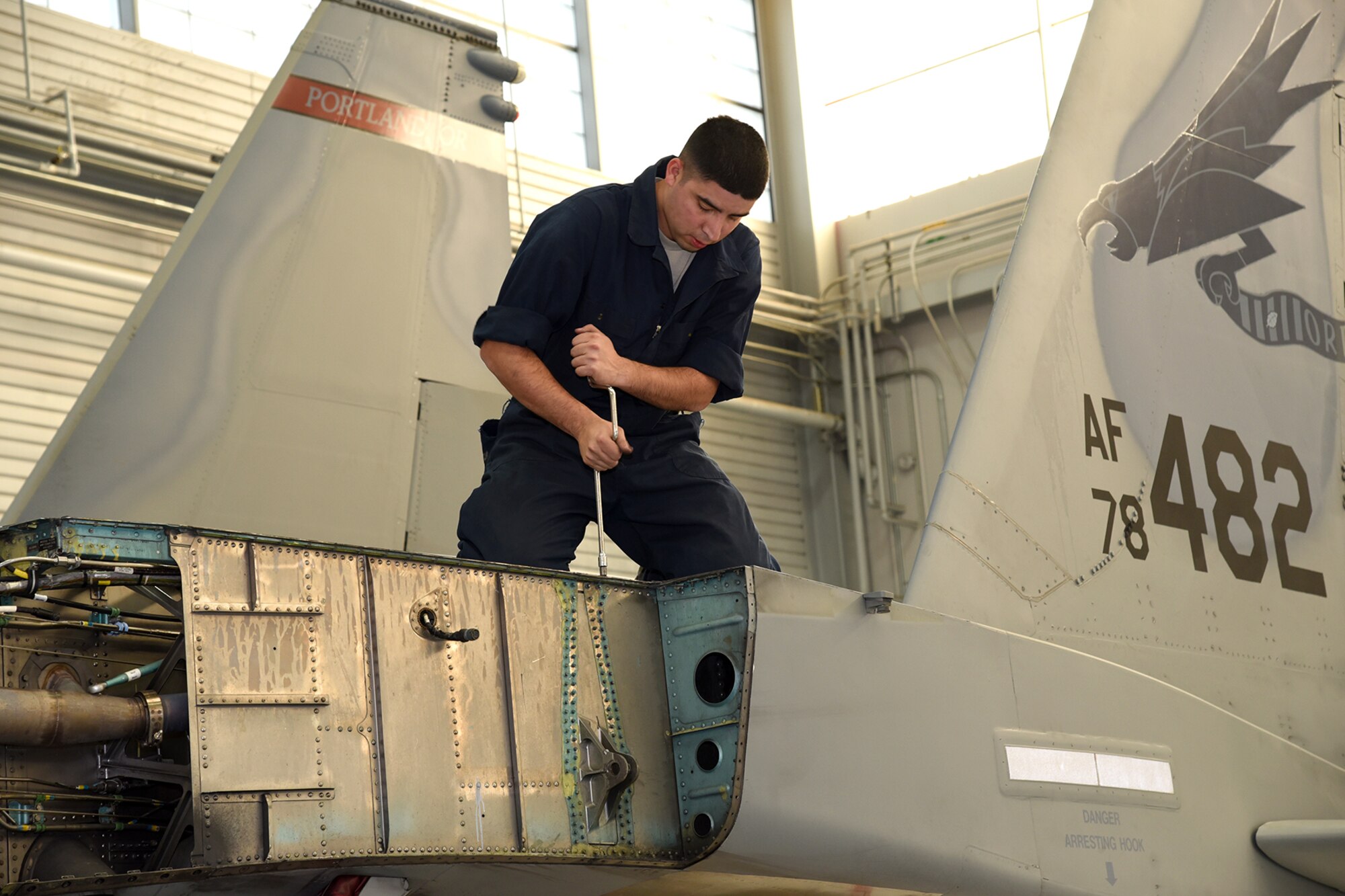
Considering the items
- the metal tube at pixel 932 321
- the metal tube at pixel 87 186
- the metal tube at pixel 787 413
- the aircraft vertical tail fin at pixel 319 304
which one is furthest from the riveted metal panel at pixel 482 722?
the metal tube at pixel 932 321

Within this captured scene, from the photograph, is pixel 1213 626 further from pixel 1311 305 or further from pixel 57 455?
pixel 57 455

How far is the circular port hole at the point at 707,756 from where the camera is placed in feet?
9.42

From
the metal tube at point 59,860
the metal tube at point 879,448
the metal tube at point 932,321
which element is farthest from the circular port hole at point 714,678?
the metal tube at point 879,448

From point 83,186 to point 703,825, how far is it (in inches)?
→ 299

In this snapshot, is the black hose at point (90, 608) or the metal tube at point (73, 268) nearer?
the black hose at point (90, 608)

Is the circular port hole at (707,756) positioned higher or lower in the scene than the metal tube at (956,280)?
lower

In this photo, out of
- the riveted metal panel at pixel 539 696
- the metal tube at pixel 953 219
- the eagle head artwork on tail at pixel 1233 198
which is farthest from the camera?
the metal tube at pixel 953 219

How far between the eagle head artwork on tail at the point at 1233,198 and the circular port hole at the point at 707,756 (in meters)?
1.87

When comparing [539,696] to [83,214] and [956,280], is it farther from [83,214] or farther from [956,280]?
[956,280]

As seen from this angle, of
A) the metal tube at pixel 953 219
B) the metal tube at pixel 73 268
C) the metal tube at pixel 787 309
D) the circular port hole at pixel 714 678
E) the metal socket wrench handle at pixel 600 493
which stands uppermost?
the metal tube at pixel 953 219

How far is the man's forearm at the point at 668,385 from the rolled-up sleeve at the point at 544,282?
0.21 m

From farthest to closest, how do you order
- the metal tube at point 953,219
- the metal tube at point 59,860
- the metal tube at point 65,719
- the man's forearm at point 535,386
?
the metal tube at point 953,219 < the man's forearm at point 535,386 < the metal tube at point 59,860 < the metal tube at point 65,719

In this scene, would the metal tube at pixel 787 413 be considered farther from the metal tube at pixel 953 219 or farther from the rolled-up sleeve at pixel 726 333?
the rolled-up sleeve at pixel 726 333

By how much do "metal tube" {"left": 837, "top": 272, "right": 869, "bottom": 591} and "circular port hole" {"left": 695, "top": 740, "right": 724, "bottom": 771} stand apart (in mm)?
9582
